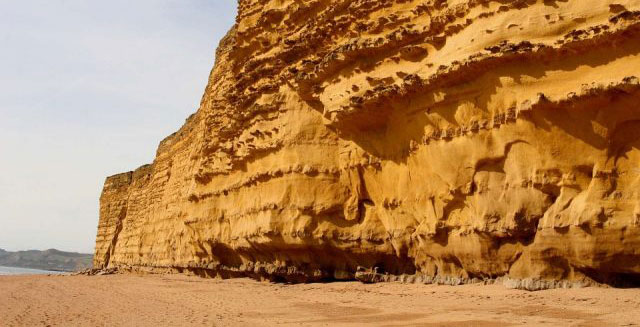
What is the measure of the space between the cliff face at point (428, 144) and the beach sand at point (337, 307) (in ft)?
2.74

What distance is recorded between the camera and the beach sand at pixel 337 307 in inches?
287

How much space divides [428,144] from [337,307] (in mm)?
3670

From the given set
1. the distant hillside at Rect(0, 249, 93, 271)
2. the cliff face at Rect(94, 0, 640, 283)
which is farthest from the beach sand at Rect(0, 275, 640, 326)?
the distant hillside at Rect(0, 249, 93, 271)

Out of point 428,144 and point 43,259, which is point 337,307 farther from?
point 43,259

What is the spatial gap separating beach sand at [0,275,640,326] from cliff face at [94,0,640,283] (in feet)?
2.74

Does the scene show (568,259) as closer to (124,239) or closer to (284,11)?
(284,11)

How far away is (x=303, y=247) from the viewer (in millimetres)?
14266

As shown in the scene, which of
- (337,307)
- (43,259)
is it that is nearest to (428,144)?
(337,307)

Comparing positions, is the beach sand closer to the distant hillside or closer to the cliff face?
the cliff face

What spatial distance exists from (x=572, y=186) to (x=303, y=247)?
6.84 meters

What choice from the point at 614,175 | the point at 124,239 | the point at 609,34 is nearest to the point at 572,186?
the point at 614,175

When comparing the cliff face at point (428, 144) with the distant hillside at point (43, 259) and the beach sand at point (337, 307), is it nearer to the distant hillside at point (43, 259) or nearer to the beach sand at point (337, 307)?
the beach sand at point (337, 307)

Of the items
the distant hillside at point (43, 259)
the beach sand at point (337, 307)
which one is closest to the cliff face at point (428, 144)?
the beach sand at point (337, 307)

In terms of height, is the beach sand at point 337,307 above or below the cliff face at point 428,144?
below
